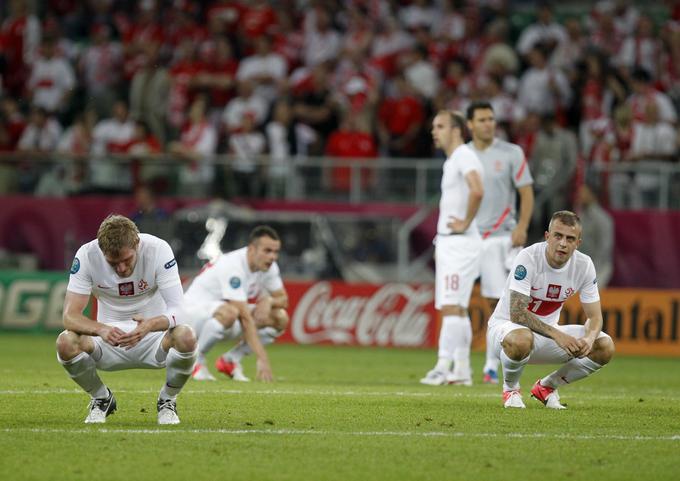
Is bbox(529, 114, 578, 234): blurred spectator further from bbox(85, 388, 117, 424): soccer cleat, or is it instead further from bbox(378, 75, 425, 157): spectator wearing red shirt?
bbox(85, 388, 117, 424): soccer cleat

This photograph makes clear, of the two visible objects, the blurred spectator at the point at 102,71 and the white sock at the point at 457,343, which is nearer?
the white sock at the point at 457,343

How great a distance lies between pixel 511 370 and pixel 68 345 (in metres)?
3.53

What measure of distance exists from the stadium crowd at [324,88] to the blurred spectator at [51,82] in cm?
3

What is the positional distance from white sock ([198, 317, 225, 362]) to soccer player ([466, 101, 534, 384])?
9.07ft

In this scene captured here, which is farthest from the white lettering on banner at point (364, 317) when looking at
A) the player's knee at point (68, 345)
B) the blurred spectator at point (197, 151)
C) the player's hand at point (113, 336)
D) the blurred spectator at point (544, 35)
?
the player's hand at point (113, 336)

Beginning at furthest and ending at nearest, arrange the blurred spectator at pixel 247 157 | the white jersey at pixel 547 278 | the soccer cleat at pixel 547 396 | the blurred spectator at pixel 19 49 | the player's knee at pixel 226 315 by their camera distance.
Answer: the blurred spectator at pixel 19 49 → the blurred spectator at pixel 247 157 → the player's knee at pixel 226 315 → the soccer cleat at pixel 547 396 → the white jersey at pixel 547 278

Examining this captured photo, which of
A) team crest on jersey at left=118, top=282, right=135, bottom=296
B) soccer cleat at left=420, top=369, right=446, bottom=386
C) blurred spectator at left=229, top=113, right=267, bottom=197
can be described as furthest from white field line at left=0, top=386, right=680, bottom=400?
blurred spectator at left=229, top=113, right=267, bottom=197

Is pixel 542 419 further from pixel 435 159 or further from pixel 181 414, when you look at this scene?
pixel 435 159

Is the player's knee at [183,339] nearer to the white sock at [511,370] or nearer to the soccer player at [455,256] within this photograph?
the white sock at [511,370]

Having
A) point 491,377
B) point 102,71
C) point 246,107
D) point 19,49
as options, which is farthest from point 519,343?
point 19,49

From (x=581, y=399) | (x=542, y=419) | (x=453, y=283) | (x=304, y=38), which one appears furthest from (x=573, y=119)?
(x=542, y=419)

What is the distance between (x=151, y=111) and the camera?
2317 cm

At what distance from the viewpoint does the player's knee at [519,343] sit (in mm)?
9922

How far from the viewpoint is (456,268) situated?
13.0 meters
